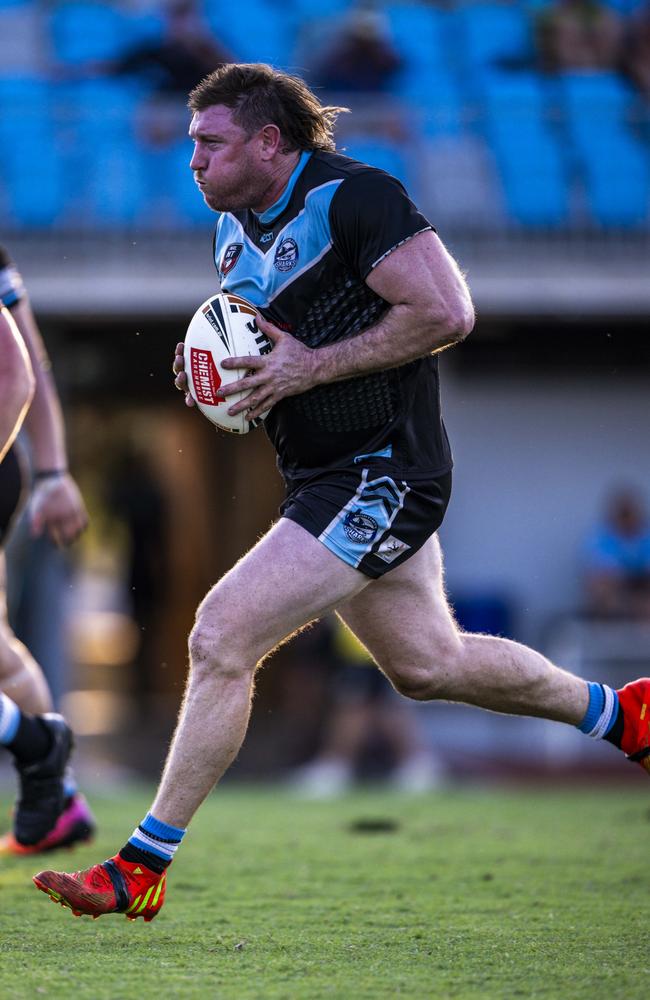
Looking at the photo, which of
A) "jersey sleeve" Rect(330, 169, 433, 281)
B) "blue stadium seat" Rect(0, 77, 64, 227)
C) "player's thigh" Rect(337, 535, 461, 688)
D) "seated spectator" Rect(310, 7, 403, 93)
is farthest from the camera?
"seated spectator" Rect(310, 7, 403, 93)

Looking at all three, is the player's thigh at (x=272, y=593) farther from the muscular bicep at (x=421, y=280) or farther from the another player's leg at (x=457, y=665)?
the muscular bicep at (x=421, y=280)

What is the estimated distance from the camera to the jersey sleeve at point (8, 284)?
215 inches

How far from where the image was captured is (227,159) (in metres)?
4.37

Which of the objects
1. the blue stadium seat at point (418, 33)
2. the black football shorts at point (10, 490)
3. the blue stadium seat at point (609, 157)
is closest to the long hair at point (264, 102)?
the black football shorts at point (10, 490)

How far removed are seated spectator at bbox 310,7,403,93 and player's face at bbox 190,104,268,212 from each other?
9087mm

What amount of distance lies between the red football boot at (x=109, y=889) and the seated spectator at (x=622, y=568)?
8.87 m

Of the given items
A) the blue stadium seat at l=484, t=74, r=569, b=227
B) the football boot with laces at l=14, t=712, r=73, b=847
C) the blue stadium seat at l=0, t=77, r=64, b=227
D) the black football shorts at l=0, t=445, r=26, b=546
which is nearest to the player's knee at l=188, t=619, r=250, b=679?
the football boot with laces at l=14, t=712, r=73, b=847

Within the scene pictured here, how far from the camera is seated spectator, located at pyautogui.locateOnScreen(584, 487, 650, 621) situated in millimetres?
12508

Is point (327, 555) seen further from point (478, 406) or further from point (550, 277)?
point (478, 406)

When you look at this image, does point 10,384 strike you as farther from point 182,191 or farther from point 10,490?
point 182,191

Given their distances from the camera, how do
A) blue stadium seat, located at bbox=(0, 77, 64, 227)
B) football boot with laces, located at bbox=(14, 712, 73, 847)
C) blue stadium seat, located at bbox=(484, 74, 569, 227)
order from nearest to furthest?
football boot with laces, located at bbox=(14, 712, 73, 847)
blue stadium seat, located at bbox=(0, 77, 64, 227)
blue stadium seat, located at bbox=(484, 74, 569, 227)

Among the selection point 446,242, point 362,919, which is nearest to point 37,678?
point 362,919

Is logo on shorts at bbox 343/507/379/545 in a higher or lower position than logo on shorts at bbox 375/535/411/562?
higher

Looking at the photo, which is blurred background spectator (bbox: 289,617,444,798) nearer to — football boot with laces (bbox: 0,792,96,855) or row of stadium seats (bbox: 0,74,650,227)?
row of stadium seats (bbox: 0,74,650,227)
